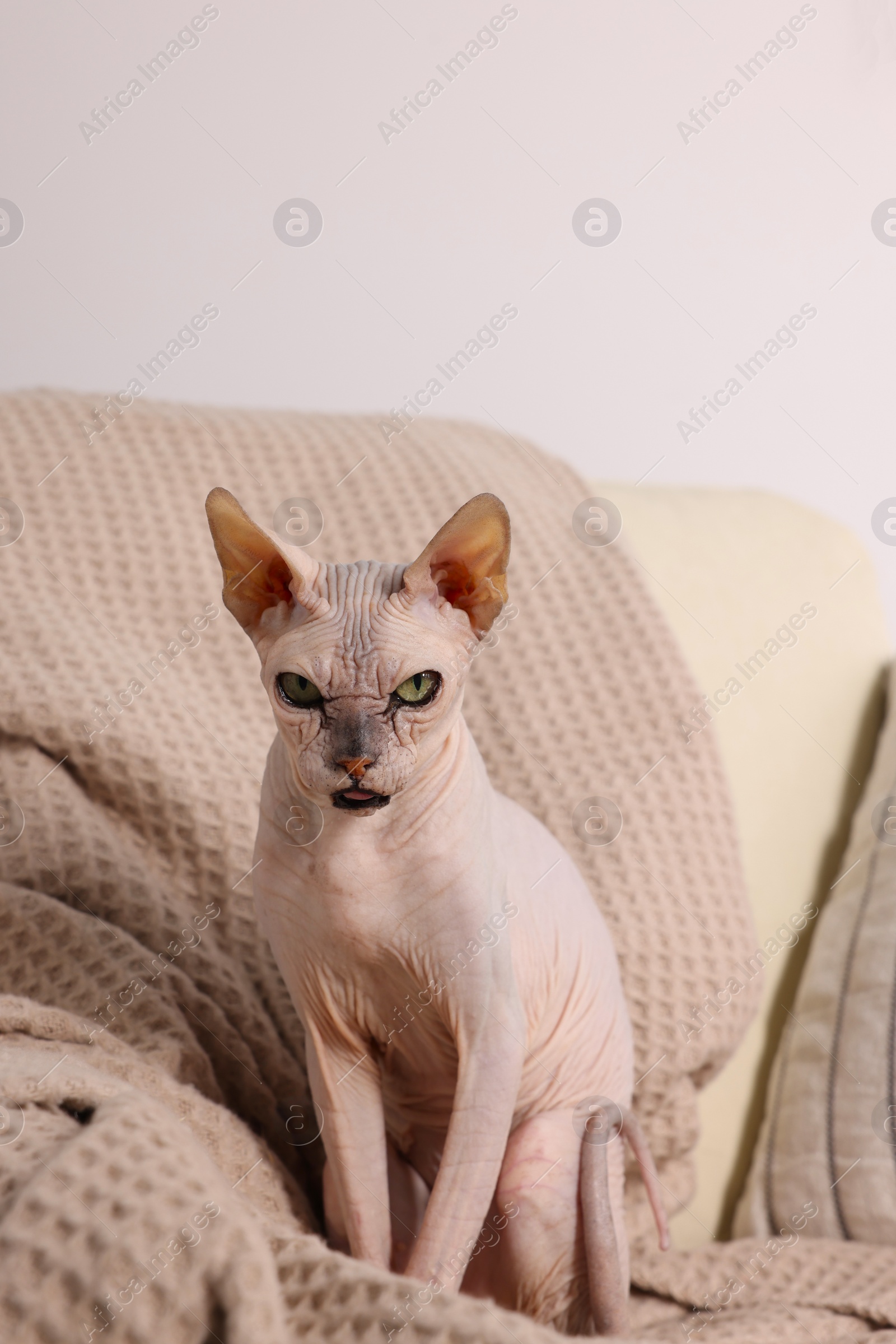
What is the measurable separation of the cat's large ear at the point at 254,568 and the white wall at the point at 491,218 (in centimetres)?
112

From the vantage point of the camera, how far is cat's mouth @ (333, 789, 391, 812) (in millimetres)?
672

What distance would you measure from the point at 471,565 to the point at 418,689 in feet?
0.32

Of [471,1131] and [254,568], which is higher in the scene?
[254,568]

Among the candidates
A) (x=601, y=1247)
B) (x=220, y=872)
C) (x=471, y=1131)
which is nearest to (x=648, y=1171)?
(x=601, y=1247)

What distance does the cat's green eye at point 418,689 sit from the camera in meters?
0.69

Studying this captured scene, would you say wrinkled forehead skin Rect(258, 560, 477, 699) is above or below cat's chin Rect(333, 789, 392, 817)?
above

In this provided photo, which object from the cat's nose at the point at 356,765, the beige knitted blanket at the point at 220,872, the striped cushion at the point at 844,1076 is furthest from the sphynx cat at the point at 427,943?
the striped cushion at the point at 844,1076

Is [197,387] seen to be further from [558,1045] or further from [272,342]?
[558,1045]

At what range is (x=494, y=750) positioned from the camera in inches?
51.1

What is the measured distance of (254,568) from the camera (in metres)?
0.73

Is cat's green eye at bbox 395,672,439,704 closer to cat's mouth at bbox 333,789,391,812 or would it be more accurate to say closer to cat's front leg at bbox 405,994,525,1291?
cat's mouth at bbox 333,789,391,812

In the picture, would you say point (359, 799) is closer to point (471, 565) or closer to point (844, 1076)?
point (471, 565)

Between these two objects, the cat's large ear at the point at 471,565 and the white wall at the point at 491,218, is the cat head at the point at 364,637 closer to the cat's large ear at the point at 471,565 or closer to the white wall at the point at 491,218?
the cat's large ear at the point at 471,565

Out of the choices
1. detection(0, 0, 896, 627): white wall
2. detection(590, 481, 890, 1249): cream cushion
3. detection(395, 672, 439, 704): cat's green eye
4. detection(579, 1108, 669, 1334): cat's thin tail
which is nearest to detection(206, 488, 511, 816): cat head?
detection(395, 672, 439, 704): cat's green eye
